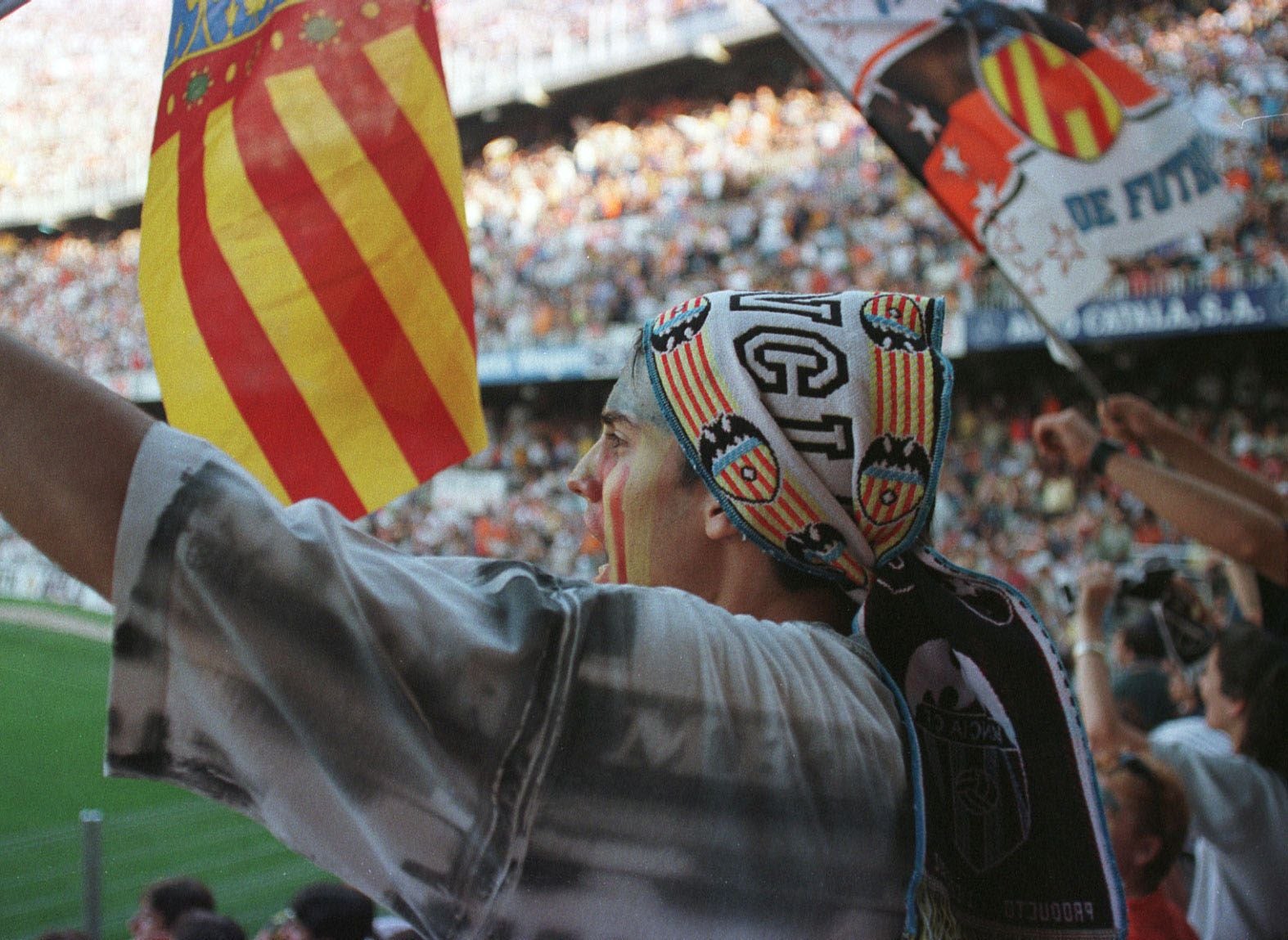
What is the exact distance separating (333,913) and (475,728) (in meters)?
1.72

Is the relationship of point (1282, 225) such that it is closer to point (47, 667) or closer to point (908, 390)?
point (47, 667)

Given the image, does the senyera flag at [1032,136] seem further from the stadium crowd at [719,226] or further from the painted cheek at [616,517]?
the stadium crowd at [719,226]

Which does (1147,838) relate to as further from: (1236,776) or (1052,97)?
(1052,97)

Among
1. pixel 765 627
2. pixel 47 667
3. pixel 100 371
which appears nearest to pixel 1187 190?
pixel 765 627

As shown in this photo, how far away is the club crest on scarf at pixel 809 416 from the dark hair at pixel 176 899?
2.10 meters

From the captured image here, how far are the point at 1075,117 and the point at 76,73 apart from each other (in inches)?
671

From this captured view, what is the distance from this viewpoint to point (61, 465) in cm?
61

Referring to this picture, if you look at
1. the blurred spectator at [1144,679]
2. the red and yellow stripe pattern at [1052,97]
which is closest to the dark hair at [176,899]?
the blurred spectator at [1144,679]

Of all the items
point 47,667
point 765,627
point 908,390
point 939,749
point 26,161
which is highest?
point 26,161

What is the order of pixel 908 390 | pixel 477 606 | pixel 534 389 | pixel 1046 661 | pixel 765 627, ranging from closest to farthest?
pixel 477 606, pixel 765 627, pixel 908 390, pixel 1046 661, pixel 534 389

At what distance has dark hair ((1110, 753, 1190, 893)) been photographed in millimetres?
2264

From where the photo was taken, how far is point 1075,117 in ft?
12.1

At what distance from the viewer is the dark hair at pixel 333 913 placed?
217cm

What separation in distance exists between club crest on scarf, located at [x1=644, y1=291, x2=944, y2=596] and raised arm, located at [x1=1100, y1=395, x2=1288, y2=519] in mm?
2260
